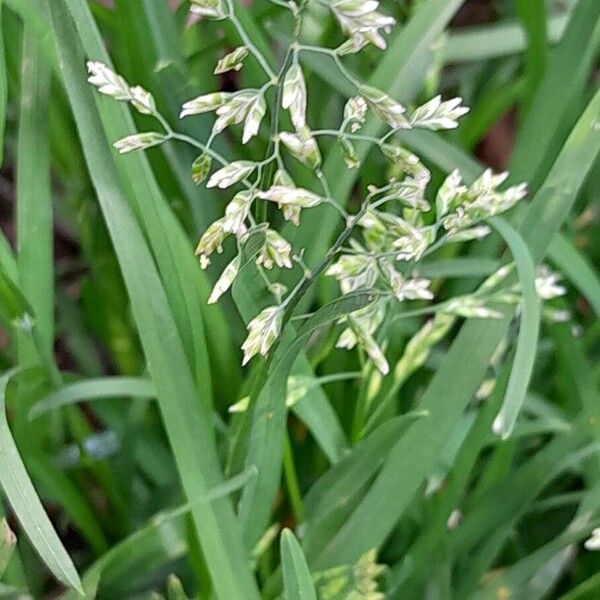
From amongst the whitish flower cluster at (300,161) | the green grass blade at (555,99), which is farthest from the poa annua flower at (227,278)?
the green grass blade at (555,99)

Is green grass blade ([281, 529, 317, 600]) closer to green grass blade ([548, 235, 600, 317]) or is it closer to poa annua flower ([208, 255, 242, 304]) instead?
poa annua flower ([208, 255, 242, 304])

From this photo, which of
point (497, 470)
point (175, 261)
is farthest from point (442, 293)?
point (175, 261)

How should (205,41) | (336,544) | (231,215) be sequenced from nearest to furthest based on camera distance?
(231,215)
(336,544)
(205,41)

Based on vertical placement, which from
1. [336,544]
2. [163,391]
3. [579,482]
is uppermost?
[163,391]

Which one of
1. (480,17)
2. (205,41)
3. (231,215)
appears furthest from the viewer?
(480,17)

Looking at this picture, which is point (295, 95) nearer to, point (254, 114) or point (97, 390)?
point (254, 114)

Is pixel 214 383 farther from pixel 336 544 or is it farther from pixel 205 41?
pixel 205 41
